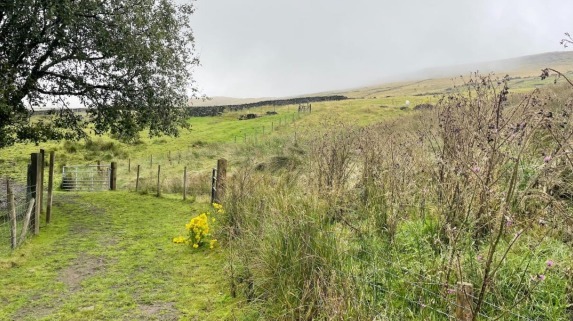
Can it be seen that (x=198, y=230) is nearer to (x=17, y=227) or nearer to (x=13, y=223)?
(x=13, y=223)

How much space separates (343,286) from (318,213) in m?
1.67

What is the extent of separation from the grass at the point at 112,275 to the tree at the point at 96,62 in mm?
3907

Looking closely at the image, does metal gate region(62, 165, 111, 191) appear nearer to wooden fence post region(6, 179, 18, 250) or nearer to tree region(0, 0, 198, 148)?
tree region(0, 0, 198, 148)

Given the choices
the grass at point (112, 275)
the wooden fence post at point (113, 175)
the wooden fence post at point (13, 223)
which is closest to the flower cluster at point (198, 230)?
the grass at point (112, 275)

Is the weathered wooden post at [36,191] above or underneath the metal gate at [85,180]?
above

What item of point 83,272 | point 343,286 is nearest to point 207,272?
point 83,272

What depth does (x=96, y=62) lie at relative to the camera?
13.8 metres

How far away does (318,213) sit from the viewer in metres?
5.86

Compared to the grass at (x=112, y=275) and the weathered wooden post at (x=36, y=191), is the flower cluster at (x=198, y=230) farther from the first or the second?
the weathered wooden post at (x=36, y=191)

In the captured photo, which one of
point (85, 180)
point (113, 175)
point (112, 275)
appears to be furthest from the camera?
point (85, 180)

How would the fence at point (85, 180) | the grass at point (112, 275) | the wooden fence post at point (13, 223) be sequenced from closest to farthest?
the grass at point (112, 275) → the wooden fence post at point (13, 223) → the fence at point (85, 180)

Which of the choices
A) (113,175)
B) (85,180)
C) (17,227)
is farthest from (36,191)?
(85,180)

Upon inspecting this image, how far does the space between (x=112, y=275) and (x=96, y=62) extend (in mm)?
8880

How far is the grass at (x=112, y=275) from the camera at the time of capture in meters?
6.03
